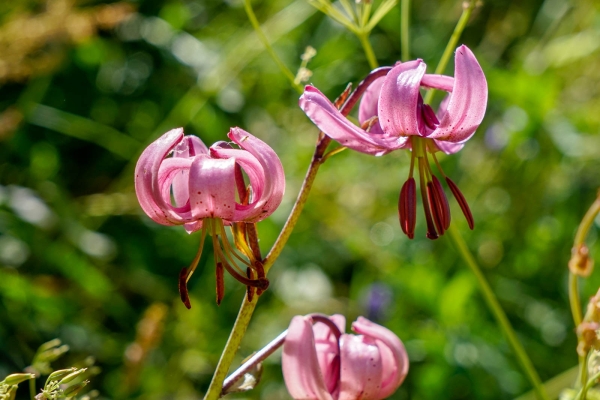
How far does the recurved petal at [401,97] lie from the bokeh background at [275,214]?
85 cm

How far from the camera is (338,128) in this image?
786 mm

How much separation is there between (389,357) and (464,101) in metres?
0.34

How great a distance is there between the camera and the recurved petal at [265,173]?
75 cm

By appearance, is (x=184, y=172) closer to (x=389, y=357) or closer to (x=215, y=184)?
(x=215, y=184)

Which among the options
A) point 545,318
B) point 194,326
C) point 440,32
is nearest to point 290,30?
point 440,32

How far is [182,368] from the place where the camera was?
190cm

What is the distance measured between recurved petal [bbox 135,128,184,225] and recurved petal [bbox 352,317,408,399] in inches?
12.2

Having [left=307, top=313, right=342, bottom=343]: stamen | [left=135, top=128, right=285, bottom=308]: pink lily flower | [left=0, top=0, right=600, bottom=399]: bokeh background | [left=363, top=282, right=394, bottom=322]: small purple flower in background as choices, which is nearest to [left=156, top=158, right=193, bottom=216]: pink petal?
[left=135, top=128, right=285, bottom=308]: pink lily flower

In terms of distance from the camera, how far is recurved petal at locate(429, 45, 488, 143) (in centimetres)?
Answer: 78

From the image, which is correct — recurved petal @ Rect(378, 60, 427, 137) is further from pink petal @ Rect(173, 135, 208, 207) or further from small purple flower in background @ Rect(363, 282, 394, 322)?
small purple flower in background @ Rect(363, 282, 394, 322)

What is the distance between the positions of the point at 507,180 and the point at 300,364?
161cm

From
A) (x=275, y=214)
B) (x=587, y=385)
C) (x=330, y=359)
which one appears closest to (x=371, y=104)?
(x=330, y=359)

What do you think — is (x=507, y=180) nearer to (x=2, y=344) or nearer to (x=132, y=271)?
(x=132, y=271)

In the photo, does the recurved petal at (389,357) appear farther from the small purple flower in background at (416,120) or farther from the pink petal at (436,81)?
the pink petal at (436,81)
